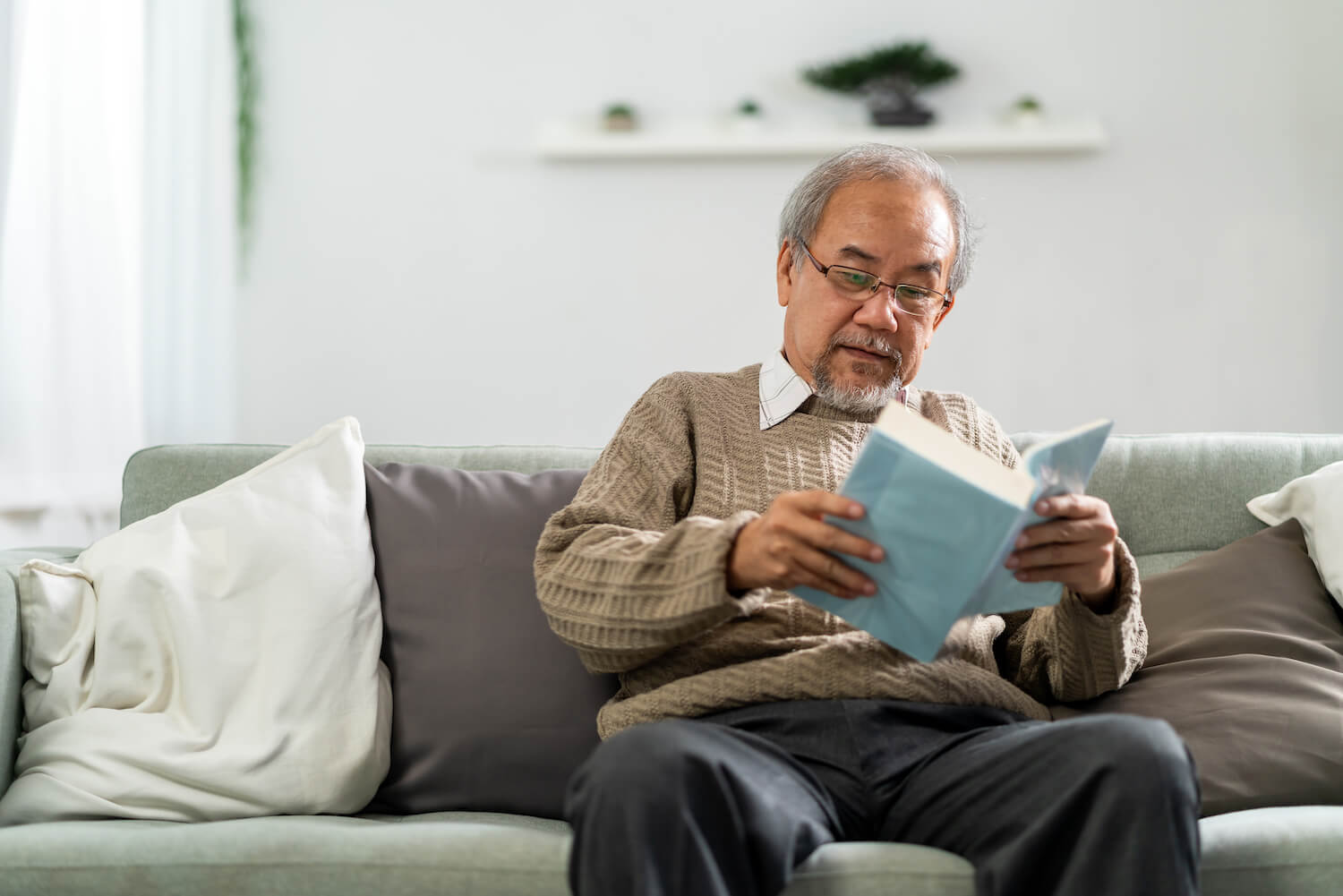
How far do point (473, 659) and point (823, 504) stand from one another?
676 mm

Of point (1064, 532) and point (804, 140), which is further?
point (804, 140)

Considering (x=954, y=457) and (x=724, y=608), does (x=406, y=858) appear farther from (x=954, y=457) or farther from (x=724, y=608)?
(x=954, y=457)

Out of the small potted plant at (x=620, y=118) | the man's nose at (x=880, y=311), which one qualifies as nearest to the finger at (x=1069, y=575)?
the man's nose at (x=880, y=311)

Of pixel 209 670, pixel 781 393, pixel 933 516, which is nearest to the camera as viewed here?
pixel 933 516

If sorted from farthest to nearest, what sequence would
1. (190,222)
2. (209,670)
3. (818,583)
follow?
(190,222) → (209,670) → (818,583)

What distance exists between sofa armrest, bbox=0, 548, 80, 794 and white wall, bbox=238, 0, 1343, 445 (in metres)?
1.16

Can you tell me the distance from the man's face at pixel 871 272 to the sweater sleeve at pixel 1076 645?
0.21 meters

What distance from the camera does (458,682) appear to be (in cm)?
146

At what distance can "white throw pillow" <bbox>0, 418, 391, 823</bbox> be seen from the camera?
1317 mm

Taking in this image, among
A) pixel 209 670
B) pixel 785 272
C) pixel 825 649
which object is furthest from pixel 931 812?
pixel 209 670

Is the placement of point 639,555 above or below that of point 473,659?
above

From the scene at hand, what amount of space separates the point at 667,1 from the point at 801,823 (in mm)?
1985

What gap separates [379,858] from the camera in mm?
1158

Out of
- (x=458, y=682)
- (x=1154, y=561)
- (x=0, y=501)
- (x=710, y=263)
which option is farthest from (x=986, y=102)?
(x=0, y=501)
